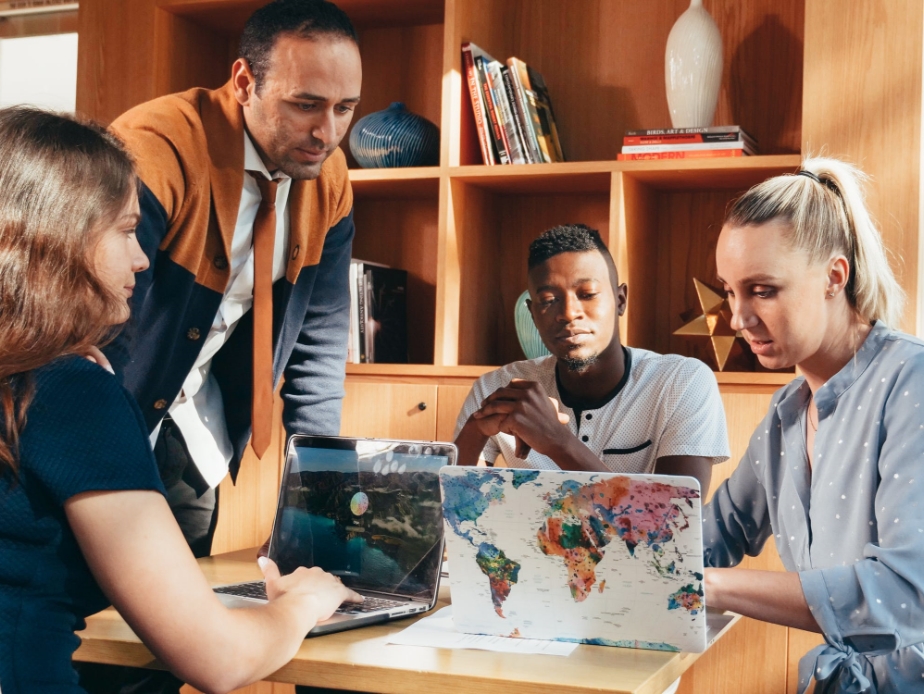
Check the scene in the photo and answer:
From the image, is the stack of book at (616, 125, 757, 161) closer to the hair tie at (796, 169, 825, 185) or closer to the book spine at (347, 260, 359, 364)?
the book spine at (347, 260, 359, 364)

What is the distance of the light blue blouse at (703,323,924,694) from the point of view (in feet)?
4.08

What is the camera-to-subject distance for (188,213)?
177cm

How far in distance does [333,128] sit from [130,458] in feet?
3.38

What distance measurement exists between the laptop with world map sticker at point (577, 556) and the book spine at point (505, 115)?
1.62 metres

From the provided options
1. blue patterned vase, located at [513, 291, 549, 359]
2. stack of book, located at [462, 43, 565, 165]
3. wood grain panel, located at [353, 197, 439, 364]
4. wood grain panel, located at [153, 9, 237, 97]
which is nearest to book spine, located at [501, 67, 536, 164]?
stack of book, located at [462, 43, 565, 165]

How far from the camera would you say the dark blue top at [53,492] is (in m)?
0.95

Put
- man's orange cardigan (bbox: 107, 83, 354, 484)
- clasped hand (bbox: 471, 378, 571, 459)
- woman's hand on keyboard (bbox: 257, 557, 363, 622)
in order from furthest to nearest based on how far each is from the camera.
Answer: clasped hand (bbox: 471, 378, 571, 459)
man's orange cardigan (bbox: 107, 83, 354, 484)
woman's hand on keyboard (bbox: 257, 557, 363, 622)

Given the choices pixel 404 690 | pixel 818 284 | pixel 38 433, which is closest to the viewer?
pixel 38 433

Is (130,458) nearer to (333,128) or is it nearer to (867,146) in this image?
(333,128)

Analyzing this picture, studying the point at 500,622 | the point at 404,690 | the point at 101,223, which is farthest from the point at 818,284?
the point at 101,223

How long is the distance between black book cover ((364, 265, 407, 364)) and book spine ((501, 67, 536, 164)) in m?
0.52

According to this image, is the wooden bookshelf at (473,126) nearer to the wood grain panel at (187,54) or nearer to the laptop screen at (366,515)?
the wood grain panel at (187,54)

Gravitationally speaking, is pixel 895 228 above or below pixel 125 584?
above

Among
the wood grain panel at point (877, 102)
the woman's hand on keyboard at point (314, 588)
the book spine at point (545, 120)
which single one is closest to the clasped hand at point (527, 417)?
the woman's hand on keyboard at point (314, 588)
